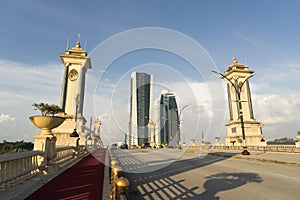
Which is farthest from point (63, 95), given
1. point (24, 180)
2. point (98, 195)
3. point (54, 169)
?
point (98, 195)

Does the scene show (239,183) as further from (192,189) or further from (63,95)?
(63,95)

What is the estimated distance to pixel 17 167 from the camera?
23.0 ft

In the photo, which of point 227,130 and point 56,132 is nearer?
point 56,132

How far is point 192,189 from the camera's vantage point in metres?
7.25

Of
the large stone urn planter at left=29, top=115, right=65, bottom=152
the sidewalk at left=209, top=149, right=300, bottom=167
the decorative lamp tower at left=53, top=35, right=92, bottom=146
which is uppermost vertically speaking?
the decorative lamp tower at left=53, top=35, right=92, bottom=146

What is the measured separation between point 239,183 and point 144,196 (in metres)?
4.23

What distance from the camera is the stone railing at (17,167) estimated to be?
6.03 m

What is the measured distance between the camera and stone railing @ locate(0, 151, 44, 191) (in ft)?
19.8

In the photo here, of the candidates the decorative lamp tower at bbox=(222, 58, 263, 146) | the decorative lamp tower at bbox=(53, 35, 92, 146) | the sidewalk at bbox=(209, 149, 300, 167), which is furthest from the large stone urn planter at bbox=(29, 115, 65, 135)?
the decorative lamp tower at bbox=(222, 58, 263, 146)

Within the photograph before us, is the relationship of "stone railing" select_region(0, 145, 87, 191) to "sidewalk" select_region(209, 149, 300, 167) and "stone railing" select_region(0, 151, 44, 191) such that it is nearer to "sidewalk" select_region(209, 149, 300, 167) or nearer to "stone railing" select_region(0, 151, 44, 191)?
"stone railing" select_region(0, 151, 44, 191)

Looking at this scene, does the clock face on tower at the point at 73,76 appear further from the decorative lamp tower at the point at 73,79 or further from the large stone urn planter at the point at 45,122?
the large stone urn planter at the point at 45,122

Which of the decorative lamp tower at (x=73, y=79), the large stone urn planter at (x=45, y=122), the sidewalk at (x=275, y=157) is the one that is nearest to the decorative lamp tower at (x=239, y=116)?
the sidewalk at (x=275, y=157)

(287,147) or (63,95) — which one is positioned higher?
(63,95)

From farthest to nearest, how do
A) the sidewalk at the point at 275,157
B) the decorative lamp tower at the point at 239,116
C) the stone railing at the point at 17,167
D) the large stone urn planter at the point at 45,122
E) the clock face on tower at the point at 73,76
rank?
the decorative lamp tower at the point at 239,116
the clock face on tower at the point at 73,76
the sidewalk at the point at 275,157
the large stone urn planter at the point at 45,122
the stone railing at the point at 17,167
